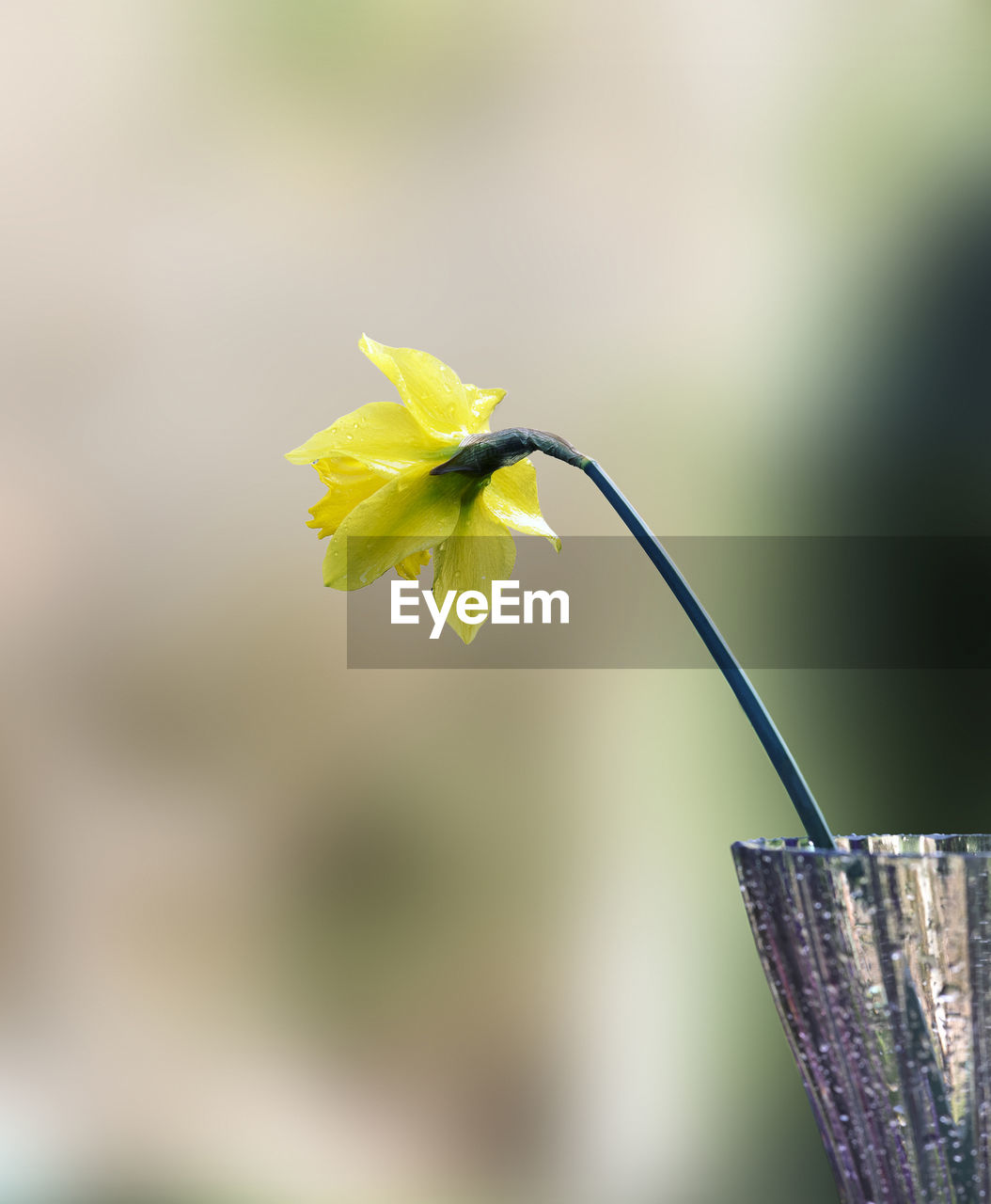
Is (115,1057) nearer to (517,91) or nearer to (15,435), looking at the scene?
(15,435)

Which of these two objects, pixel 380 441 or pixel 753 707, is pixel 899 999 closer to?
pixel 753 707

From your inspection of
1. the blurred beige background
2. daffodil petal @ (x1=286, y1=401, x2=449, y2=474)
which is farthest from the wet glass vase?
the blurred beige background

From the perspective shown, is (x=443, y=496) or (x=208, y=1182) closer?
(x=443, y=496)

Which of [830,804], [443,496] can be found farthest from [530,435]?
[830,804]

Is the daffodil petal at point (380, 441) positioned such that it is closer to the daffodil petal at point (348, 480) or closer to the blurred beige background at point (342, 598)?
the daffodil petal at point (348, 480)

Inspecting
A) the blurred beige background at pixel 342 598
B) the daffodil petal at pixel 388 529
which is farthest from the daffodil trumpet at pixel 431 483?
the blurred beige background at pixel 342 598

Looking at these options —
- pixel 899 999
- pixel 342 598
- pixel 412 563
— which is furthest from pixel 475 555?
pixel 342 598
